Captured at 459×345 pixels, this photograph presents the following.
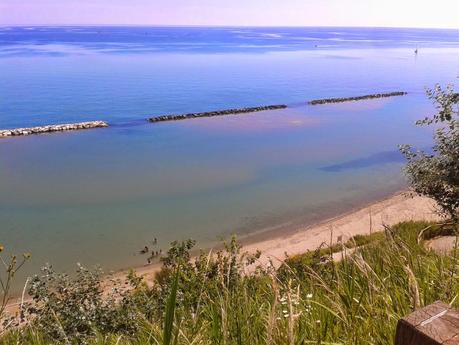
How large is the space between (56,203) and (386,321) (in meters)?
29.7

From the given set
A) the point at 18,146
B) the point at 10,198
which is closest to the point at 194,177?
the point at 10,198

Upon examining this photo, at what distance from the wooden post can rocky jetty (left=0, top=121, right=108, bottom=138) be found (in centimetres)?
5311

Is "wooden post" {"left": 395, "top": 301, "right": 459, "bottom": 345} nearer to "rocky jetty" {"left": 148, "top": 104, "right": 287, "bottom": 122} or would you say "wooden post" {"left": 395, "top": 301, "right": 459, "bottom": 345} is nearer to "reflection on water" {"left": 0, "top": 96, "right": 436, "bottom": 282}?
"reflection on water" {"left": 0, "top": 96, "right": 436, "bottom": 282}

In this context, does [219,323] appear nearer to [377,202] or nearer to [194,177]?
[377,202]

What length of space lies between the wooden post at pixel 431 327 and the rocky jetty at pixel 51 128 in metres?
53.1

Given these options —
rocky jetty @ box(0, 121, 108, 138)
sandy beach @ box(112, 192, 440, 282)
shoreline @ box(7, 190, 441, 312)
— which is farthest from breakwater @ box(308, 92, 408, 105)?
shoreline @ box(7, 190, 441, 312)

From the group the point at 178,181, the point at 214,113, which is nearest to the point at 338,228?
the point at 178,181

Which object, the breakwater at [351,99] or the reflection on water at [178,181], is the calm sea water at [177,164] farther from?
the breakwater at [351,99]

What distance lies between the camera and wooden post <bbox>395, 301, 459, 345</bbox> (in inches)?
53.8

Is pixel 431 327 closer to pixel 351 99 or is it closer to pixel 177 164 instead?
pixel 177 164

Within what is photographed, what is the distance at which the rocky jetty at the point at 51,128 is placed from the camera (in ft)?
161

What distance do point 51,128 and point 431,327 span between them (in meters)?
54.3

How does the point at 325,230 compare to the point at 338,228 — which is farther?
the point at 325,230

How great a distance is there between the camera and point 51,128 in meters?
51.3
